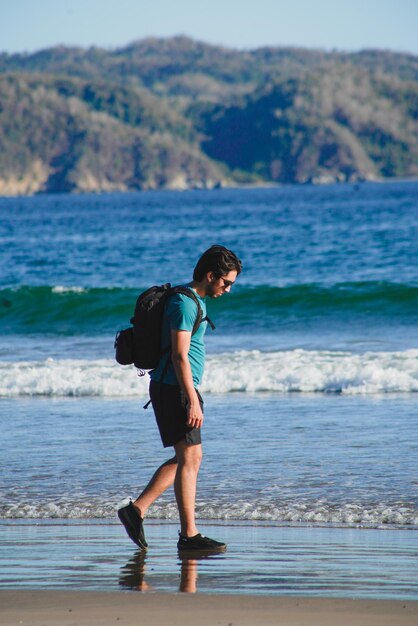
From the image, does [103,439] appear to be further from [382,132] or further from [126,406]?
[382,132]

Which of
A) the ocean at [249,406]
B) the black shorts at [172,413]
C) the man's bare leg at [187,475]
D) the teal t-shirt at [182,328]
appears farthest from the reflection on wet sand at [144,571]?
the ocean at [249,406]

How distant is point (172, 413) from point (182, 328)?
0.43 m

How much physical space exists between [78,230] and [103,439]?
163ft

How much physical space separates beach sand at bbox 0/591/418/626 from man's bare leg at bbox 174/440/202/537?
2.81 feet

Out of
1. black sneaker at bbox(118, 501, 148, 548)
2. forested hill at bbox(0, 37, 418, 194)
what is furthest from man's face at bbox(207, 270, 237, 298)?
forested hill at bbox(0, 37, 418, 194)

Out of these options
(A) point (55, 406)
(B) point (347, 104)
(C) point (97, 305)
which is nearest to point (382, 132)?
(B) point (347, 104)

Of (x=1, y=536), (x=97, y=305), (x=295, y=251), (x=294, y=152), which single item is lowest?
(x=1, y=536)

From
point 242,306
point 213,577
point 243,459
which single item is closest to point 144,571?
point 213,577

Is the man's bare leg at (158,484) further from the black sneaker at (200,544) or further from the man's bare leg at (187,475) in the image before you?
the black sneaker at (200,544)

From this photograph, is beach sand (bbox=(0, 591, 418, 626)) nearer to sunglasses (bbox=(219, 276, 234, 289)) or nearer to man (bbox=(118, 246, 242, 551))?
man (bbox=(118, 246, 242, 551))

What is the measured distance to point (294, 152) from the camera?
620 ft

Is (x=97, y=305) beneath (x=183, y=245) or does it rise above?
beneath

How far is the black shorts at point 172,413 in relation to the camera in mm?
5055

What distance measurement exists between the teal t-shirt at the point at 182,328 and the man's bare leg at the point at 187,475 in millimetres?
323
